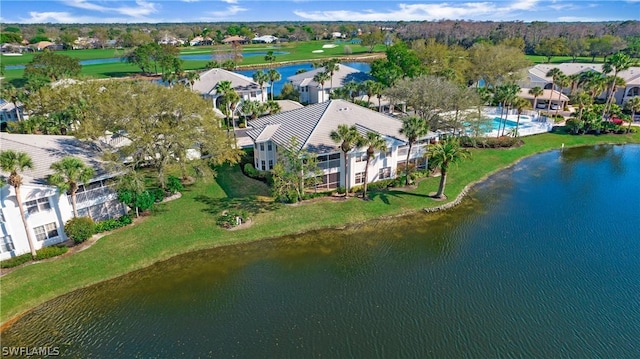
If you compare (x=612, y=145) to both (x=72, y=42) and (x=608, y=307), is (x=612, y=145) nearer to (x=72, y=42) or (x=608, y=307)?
(x=608, y=307)

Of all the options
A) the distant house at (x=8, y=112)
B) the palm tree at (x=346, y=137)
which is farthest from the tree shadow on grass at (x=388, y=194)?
the distant house at (x=8, y=112)

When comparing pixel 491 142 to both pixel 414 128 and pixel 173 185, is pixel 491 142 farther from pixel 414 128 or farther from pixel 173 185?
pixel 173 185

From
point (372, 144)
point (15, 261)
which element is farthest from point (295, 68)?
point (15, 261)

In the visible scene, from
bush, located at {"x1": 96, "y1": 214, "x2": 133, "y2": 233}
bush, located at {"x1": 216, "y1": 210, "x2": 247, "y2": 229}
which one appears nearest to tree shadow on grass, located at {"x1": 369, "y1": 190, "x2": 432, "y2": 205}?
bush, located at {"x1": 216, "y1": 210, "x2": 247, "y2": 229}

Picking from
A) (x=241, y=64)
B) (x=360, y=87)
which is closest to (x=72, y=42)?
(x=241, y=64)

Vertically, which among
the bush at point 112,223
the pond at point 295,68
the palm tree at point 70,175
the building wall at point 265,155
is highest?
the pond at point 295,68

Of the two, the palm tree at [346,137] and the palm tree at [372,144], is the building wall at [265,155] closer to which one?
the palm tree at [346,137]

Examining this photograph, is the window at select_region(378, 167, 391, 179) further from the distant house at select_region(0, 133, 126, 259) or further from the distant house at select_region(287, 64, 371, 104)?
the distant house at select_region(287, 64, 371, 104)
